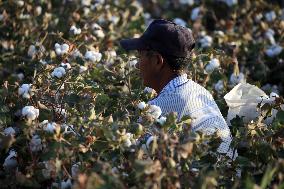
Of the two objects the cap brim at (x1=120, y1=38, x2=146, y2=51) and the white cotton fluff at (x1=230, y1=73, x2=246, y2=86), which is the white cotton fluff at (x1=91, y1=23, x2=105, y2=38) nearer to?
the white cotton fluff at (x1=230, y1=73, x2=246, y2=86)

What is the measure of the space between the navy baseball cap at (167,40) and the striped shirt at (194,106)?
0.51 ft

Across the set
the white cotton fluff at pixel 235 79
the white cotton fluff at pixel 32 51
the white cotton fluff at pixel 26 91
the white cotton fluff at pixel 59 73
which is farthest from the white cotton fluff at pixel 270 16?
the white cotton fluff at pixel 26 91

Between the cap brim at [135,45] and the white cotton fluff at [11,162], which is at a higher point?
the cap brim at [135,45]

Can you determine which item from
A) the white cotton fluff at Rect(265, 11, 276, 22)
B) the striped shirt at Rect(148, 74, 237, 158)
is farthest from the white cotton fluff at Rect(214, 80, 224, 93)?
the white cotton fluff at Rect(265, 11, 276, 22)

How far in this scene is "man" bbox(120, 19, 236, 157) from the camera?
117 inches

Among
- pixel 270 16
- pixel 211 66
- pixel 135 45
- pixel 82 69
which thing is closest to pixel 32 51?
pixel 82 69

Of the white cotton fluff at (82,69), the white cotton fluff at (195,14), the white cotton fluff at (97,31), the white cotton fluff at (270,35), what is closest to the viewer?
the white cotton fluff at (82,69)

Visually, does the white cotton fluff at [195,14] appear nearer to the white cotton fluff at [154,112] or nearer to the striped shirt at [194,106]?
the striped shirt at [194,106]

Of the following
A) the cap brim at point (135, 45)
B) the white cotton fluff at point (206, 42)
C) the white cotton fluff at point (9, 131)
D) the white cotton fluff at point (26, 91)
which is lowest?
the white cotton fluff at point (9, 131)

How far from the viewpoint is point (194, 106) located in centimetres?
299

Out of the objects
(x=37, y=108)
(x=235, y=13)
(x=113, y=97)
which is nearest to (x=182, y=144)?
(x=37, y=108)

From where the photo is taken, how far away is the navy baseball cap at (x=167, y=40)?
314 centimetres

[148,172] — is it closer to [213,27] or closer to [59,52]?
[59,52]

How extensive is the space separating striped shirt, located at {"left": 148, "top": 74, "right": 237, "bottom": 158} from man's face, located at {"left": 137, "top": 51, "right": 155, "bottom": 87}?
0.42ft
